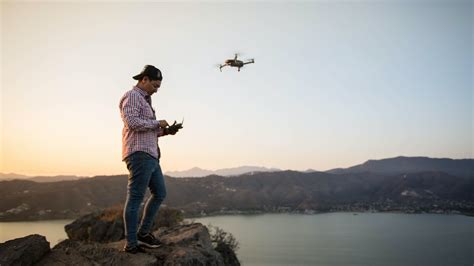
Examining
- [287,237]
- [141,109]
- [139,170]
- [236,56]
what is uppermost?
[236,56]

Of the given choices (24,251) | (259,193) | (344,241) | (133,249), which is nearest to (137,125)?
(133,249)

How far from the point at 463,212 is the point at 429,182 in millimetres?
29020

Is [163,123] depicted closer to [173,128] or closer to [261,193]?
[173,128]

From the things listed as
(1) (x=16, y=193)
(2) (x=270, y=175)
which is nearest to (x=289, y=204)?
(2) (x=270, y=175)

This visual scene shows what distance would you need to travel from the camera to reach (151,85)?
404cm

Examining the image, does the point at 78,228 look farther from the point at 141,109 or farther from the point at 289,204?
the point at 289,204

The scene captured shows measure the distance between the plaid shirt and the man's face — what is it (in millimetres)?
82

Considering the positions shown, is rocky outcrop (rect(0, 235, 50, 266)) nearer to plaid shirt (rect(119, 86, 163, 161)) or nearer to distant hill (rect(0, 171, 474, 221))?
plaid shirt (rect(119, 86, 163, 161))

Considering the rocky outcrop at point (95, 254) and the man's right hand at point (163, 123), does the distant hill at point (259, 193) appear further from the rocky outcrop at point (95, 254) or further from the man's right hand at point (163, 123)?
the man's right hand at point (163, 123)

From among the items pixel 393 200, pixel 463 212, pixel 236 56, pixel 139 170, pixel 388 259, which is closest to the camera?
pixel 139 170

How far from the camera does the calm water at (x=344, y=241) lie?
155 feet

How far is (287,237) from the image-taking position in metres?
66.1

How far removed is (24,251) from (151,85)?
1.81 m

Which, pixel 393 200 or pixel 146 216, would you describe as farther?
pixel 393 200
